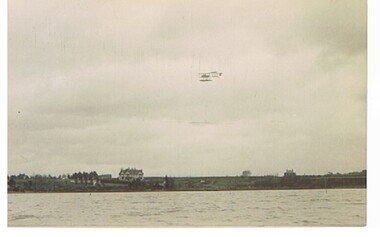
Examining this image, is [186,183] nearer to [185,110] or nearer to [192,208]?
[192,208]

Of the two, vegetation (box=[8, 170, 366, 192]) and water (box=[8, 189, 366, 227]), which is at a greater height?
vegetation (box=[8, 170, 366, 192])

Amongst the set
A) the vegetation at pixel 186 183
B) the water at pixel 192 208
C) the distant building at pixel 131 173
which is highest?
the distant building at pixel 131 173

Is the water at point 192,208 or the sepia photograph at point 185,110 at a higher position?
the sepia photograph at point 185,110

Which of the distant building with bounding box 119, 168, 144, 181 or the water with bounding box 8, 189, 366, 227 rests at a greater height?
the distant building with bounding box 119, 168, 144, 181

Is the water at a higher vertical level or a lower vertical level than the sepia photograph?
lower

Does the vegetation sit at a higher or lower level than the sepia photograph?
lower

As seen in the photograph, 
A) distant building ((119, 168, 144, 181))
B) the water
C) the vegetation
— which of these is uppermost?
distant building ((119, 168, 144, 181))
